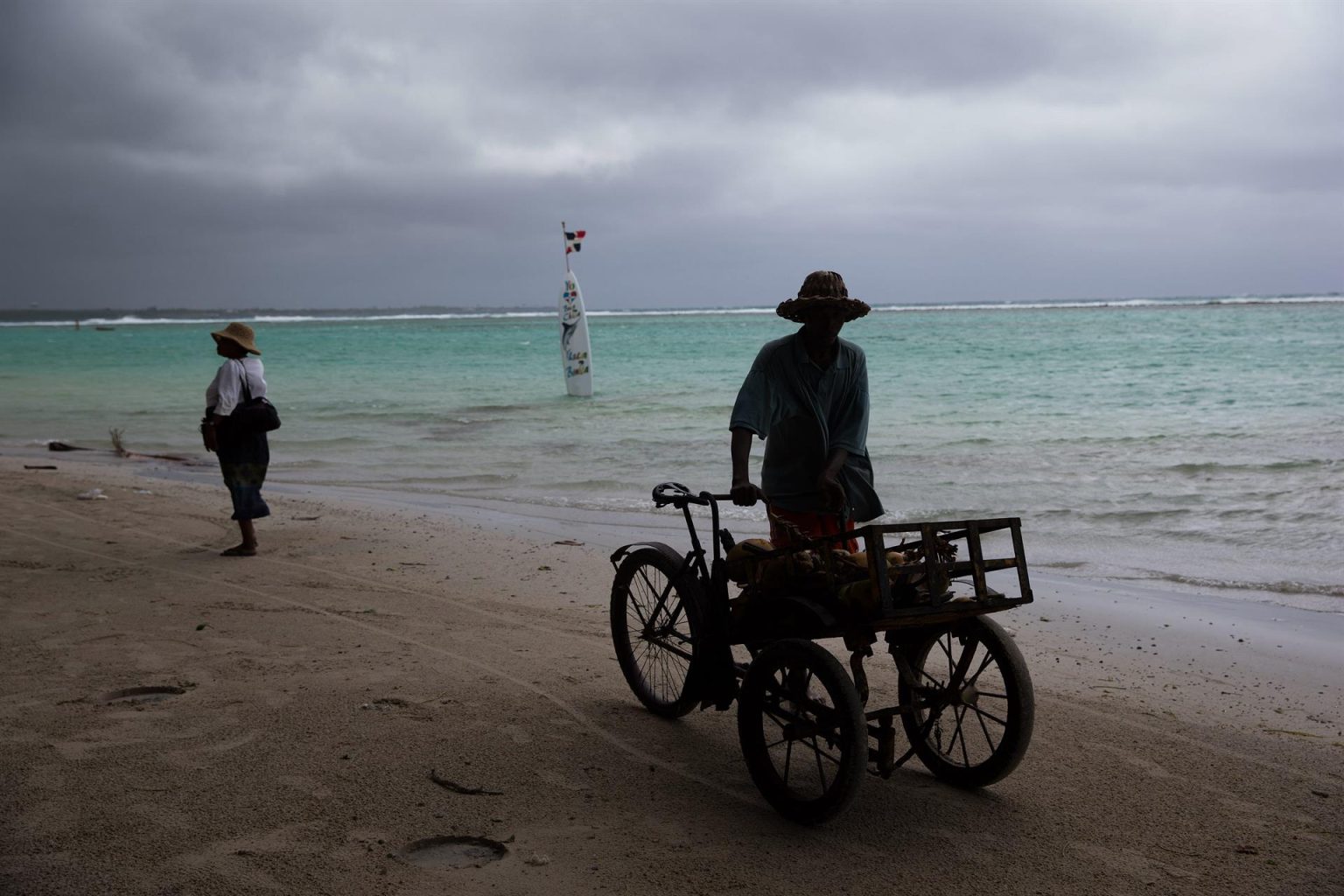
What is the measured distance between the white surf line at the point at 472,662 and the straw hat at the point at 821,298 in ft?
5.25

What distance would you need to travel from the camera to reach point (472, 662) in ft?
15.9

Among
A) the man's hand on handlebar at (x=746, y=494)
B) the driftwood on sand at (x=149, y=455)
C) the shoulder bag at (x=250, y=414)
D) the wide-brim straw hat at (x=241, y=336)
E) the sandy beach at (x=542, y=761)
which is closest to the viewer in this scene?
the sandy beach at (x=542, y=761)

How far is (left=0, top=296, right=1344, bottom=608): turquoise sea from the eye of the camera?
843 cm

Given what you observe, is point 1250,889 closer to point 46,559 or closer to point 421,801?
point 421,801

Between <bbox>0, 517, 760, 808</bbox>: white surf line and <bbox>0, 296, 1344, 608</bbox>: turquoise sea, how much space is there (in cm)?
399

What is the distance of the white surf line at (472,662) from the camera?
12.0 ft

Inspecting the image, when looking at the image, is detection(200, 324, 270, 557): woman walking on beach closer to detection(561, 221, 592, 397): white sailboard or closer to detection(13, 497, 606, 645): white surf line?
detection(13, 497, 606, 645): white surf line

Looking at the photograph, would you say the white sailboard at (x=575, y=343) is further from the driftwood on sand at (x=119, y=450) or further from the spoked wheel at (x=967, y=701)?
the spoked wheel at (x=967, y=701)

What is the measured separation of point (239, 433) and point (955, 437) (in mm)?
10587

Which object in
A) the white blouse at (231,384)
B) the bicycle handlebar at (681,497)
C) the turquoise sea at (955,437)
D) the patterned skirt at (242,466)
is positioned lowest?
the turquoise sea at (955,437)

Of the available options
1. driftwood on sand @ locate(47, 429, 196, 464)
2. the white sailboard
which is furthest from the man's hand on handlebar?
the white sailboard

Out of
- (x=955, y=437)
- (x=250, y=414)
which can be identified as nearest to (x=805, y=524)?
(x=250, y=414)

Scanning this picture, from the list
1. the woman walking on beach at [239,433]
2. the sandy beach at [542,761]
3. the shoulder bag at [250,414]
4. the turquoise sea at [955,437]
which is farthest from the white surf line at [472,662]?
the turquoise sea at [955,437]

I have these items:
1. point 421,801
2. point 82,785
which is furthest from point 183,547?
point 421,801
